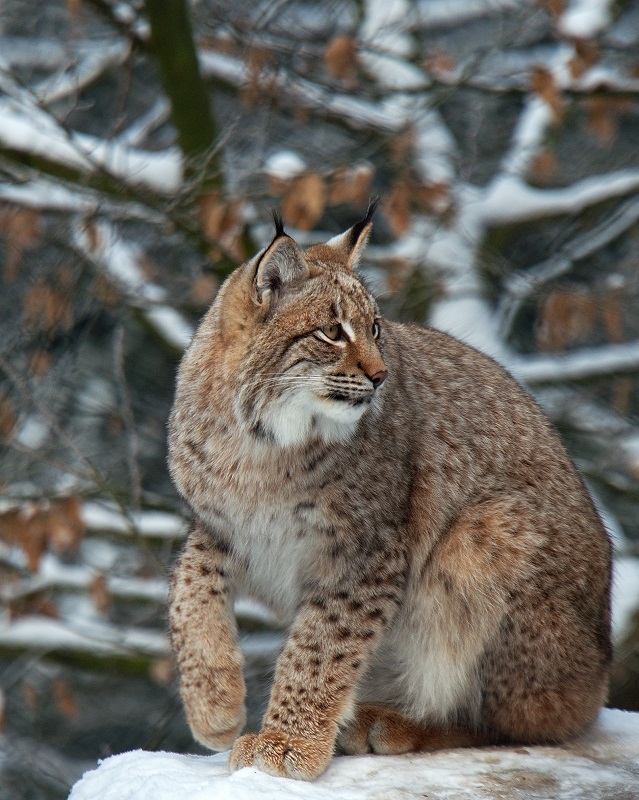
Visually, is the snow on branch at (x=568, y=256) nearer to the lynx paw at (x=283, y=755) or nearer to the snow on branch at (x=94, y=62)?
the snow on branch at (x=94, y=62)

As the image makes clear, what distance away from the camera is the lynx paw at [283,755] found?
3.60 m

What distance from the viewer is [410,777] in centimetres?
357

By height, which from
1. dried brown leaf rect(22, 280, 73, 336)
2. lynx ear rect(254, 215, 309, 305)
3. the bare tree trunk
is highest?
the bare tree trunk

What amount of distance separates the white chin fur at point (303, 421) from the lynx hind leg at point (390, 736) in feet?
3.01

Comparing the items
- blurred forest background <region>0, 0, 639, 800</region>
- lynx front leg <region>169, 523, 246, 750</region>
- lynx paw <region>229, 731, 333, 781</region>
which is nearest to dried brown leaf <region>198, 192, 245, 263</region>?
blurred forest background <region>0, 0, 639, 800</region>

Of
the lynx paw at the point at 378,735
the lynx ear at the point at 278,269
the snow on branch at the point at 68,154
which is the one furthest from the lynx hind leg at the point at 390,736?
the snow on branch at the point at 68,154

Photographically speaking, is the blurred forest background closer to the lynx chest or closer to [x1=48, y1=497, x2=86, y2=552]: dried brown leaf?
[x1=48, y1=497, x2=86, y2=552]: dried brown leaf

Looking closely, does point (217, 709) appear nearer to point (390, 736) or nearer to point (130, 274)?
point (390, 736)

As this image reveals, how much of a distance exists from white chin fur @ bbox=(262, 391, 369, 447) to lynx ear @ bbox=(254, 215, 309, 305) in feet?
1.07

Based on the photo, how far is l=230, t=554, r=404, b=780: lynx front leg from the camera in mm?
3678

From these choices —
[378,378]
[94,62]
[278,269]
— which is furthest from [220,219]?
[378,378]

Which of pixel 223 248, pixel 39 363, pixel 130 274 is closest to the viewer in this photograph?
pixel 223 248

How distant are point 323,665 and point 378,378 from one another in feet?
2.93

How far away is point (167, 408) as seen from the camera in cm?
878
